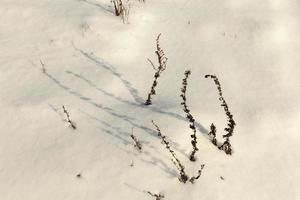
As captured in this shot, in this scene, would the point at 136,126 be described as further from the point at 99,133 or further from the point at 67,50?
the point at 67,50

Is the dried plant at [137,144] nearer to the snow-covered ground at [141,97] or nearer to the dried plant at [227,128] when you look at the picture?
the snow-covered ground at [141,97]

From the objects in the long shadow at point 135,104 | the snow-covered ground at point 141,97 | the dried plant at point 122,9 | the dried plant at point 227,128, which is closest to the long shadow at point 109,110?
the snow-covered ground at point 141,97

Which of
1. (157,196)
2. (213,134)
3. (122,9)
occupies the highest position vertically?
(122,9)

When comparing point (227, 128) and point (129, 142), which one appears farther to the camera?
point (129, 142)

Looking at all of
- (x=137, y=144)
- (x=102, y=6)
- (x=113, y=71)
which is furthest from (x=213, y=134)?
(x=102, y=6)

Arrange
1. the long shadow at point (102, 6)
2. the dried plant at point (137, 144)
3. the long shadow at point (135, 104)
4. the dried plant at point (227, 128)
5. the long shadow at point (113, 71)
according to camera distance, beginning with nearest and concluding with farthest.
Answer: the dried plant at point (227, 128) < the dried plant at point (137, 144) < the long shadow at point (135, 104) < the long shadow at point (113, 71) < the long shadow at point (102, 6)

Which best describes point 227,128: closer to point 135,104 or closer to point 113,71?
point 135,104

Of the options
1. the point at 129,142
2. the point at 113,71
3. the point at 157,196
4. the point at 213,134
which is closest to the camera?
the point at 157,196

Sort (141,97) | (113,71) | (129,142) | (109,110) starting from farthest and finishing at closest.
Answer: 1. (113,71)
2. (141,97)
3. (109,110)
4. (129,142)

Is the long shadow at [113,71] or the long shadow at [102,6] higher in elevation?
the long shadow at [102,6]
